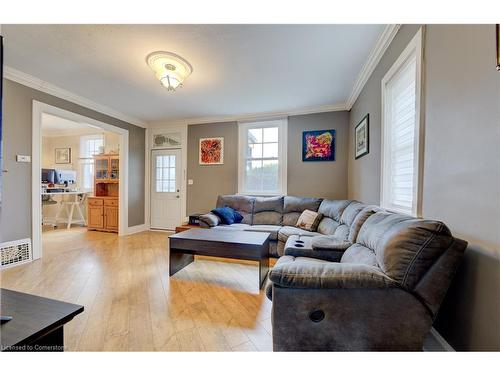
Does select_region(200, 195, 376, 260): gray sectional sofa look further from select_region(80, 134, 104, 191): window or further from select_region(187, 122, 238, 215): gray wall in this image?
select_region(80, 134, 104, 191): window

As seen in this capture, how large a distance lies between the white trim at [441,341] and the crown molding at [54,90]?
4.89 meters

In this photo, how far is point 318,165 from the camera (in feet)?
13.2

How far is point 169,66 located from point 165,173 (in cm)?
301

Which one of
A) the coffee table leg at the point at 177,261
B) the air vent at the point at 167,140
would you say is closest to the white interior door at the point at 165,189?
the air vent at the point at 167,140

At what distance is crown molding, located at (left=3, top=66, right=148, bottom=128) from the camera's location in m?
2.69

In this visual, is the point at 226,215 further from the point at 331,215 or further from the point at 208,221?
the point at 331,215

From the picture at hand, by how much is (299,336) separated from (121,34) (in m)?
2.76

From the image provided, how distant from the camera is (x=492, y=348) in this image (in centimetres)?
99

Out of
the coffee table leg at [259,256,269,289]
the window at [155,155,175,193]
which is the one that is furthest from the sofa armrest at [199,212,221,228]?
the window at [155,155,175,193]

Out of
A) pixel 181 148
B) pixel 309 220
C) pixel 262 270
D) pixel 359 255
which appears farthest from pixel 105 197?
pixel 359 255
